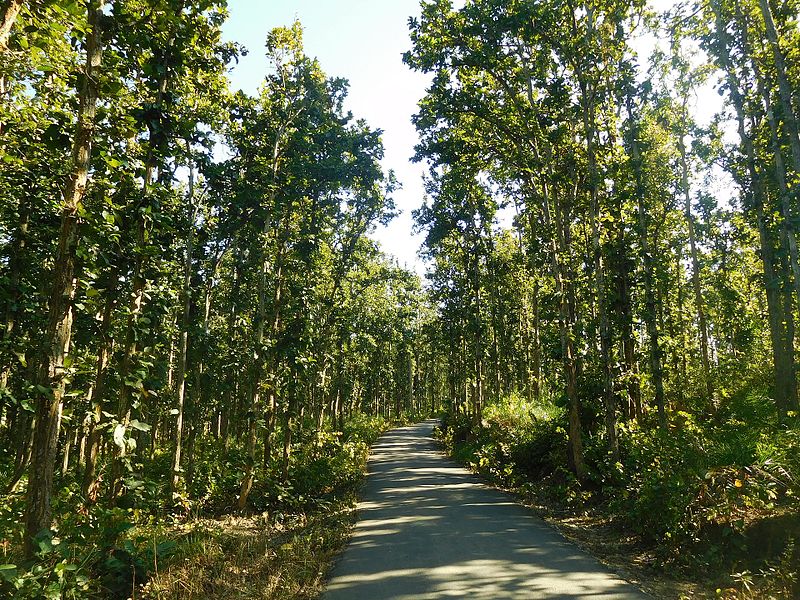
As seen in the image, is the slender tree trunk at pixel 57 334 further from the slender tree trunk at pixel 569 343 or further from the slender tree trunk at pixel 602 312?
the slender tree trunk at pixel 569 343

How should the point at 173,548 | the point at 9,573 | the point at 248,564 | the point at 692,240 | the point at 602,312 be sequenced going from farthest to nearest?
the point at 692,240 → the point at 602,312 → the point at 248,564 → the point at 173,548 → the point at 9,573

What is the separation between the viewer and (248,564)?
265 inches

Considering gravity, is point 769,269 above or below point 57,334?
above

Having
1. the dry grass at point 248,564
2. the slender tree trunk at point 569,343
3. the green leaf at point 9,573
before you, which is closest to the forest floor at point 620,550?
the slender tree trunk at point 569,343

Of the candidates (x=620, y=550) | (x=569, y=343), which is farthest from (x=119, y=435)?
(x=569, y=343)

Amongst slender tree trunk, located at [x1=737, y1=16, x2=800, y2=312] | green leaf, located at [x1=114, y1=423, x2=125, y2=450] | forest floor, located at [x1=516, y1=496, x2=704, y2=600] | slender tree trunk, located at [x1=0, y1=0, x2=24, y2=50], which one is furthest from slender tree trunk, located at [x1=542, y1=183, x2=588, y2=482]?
slender tree trunk, located at [x1=0, y1=0, x2=24, y2=50]

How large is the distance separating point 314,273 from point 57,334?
421 inches

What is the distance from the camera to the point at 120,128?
218 inches

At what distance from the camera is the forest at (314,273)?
5535mm

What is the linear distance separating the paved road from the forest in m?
0.76

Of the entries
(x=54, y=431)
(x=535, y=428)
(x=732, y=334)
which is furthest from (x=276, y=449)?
(x=732, y=334)

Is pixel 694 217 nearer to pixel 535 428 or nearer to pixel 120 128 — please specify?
pixel 535 428

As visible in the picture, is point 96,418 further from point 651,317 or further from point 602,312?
point 651,317

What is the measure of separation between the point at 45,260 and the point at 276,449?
10075mm
